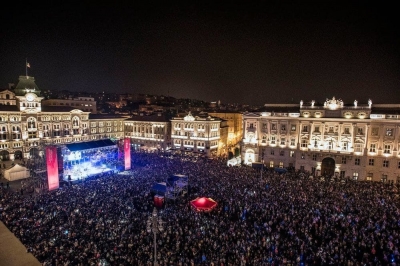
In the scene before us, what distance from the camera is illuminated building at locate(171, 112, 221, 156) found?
54.4m

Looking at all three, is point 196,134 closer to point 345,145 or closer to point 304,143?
point 304,143

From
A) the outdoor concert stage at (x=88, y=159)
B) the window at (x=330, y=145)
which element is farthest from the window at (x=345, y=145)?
the outdoor concert stage at (x=88, y=159)

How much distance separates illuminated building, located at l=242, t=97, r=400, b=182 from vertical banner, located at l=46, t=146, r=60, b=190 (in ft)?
104

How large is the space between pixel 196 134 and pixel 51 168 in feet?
103

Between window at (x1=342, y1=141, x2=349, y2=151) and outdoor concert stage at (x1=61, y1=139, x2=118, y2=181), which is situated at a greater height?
window at (x1=342, y1=141, x2=349, y2=151)

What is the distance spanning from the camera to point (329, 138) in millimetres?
39281

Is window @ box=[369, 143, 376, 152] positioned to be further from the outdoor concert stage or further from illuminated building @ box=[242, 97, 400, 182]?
the outdoor concert stage

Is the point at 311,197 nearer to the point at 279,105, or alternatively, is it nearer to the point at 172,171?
the point at 172,171

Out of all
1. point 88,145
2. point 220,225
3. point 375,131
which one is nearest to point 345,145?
point 375,131

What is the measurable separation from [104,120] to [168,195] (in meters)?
44.5

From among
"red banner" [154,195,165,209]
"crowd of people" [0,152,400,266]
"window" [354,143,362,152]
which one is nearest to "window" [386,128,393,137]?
"window" [354,143,362,152]

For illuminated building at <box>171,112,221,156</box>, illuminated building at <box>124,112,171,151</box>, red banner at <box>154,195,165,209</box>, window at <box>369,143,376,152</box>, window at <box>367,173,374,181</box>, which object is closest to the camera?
red banner at <box>154,195,165,209</box>

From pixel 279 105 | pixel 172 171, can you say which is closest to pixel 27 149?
pixel 172 171

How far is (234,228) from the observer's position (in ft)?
61.0
